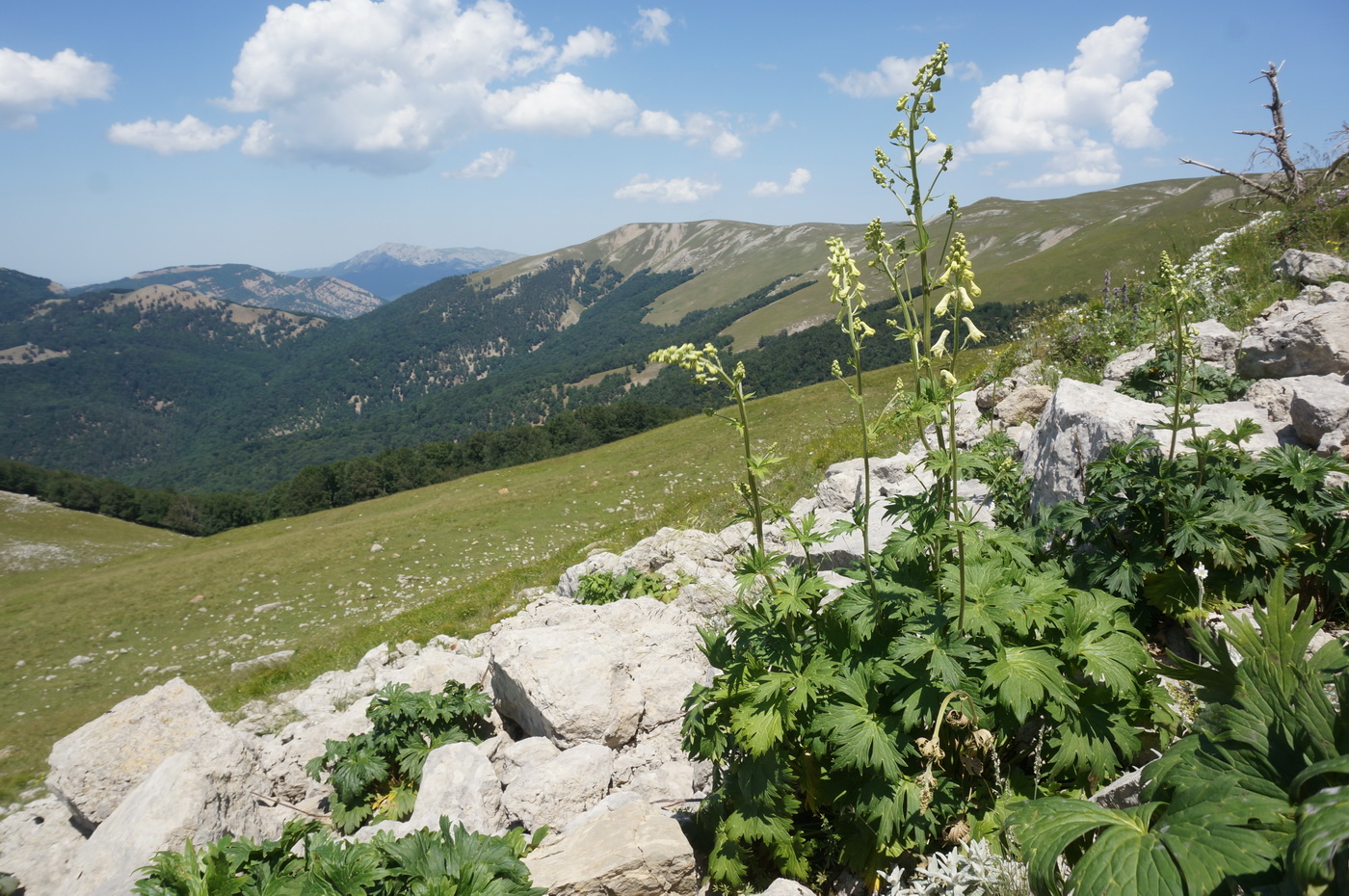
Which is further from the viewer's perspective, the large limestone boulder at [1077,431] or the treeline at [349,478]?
the treeline at [349,478]

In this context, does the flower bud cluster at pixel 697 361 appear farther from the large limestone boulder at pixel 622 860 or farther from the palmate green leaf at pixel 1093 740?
the large limestone boulder at pixel 622 860

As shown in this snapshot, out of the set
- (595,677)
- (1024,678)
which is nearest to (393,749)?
(595,677)

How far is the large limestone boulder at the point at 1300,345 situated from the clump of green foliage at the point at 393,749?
10889 millimetres

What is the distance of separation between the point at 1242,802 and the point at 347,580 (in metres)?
27.2

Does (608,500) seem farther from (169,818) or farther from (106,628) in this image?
(169,818)

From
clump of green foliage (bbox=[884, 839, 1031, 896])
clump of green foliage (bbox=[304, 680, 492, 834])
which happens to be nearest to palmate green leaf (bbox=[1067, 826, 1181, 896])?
clump of green foliage (bbox=[884, 839, 1031, 896])

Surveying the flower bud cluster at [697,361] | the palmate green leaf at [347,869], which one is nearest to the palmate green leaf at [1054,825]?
the flower bud cluster at [697,361]

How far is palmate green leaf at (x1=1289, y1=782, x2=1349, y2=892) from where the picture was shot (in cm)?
173

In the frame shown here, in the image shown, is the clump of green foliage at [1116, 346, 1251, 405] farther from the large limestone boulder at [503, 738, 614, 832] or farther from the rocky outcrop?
the large limestone boulder at [503, 738, 614, 832]

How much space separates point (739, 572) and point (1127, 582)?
9.92 feet

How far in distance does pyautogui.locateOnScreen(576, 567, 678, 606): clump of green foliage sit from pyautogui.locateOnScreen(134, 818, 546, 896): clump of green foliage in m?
6.50

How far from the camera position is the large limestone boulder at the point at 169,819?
20.5 feet

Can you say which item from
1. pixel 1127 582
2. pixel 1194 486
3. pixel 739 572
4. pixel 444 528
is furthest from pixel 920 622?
pixel 444 528

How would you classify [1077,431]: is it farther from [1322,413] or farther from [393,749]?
[393,749]
